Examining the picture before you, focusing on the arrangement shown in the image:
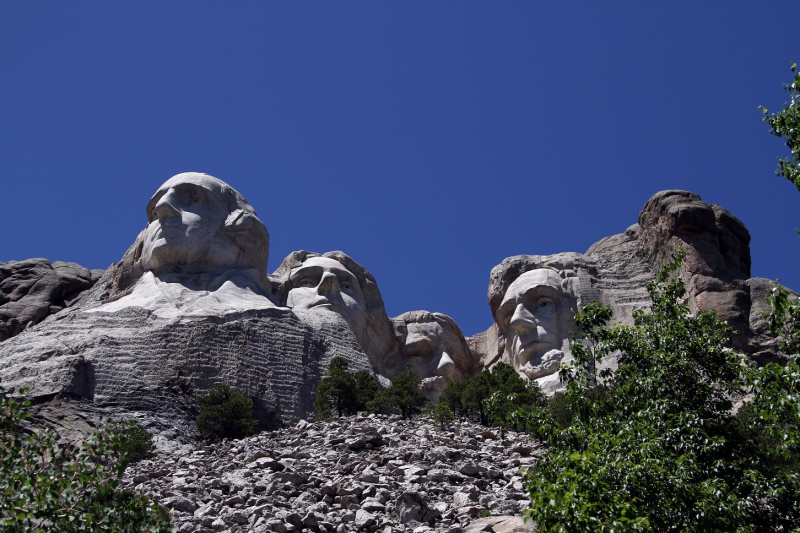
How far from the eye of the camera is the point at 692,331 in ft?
48.1

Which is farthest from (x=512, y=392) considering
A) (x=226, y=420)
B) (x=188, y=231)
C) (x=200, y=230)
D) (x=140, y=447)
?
(x=188, y=231)

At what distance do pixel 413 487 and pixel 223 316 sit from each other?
1258cm

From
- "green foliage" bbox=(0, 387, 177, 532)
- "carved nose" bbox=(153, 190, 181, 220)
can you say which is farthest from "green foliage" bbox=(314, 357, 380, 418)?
"green foliage" bbox=(0, 387, 177, 532)

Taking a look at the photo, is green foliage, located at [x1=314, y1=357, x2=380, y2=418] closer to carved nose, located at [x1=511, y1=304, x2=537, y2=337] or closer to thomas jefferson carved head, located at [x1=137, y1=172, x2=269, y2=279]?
thomas jefferson carved head, located at [x1=137, y1=172, x2=269, y2=279]

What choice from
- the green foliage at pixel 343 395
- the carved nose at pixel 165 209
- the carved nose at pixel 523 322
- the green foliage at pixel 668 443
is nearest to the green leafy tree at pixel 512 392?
the green foliage at pixel 343 395

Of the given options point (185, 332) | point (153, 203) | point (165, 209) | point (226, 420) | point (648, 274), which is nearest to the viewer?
point (226, 420)

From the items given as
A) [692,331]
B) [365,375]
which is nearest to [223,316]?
[365,375]

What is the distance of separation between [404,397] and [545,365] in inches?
344

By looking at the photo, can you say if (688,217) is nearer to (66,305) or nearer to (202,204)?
(202,204)

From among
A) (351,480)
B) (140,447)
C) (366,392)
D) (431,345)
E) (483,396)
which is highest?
(431,345)

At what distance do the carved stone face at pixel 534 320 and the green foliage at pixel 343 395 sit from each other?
869cm

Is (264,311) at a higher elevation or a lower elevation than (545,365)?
lower

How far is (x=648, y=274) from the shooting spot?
113ft

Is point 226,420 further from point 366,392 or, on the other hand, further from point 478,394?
point 478,394
